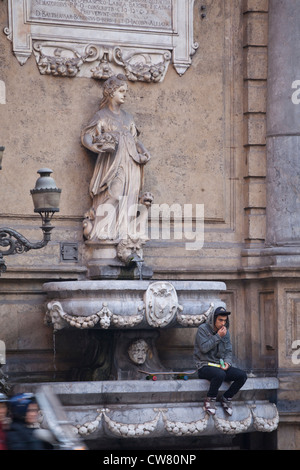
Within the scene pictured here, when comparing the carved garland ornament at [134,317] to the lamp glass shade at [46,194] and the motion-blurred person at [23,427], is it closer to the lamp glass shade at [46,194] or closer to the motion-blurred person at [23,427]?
the lamp glass shade at [46,194]

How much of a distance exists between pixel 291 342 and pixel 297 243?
0.94 metres

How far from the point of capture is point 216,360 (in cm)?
1101

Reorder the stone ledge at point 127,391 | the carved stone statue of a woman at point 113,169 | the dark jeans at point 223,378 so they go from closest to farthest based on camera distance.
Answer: the stone ledge at point 127,391 → the dark jeans at point 223,378 → the carved stone statue of a woman at point 113,169

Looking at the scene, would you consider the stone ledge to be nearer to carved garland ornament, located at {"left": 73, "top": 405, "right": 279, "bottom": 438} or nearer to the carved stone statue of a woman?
carved garland ornament, located at {"left": 73, "top": 405, "right": 279, "bottom": 438}

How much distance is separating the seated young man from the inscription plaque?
8.67 ft

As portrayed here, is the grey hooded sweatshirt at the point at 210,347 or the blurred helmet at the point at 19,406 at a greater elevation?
the grey hooded sweatshirt at the point at 210,347

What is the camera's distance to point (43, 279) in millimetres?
11750

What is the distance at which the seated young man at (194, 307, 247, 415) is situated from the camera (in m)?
10.8

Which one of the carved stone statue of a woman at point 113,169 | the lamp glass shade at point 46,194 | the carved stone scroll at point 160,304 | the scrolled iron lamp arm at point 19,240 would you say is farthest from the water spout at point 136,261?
the lamp glass shade at point 46,194

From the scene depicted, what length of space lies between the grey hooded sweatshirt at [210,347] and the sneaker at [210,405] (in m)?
0.32

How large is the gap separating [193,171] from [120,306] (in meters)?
2.11

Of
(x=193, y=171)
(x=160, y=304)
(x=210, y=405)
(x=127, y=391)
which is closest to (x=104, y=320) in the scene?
(x=160, y=304)

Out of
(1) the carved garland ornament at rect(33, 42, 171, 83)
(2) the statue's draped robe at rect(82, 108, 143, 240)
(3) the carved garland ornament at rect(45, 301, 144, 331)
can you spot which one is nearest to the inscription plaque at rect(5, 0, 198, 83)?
(1) the carved garland ornament at rect(33, 42, 171, 83)

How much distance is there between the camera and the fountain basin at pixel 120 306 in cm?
1082
